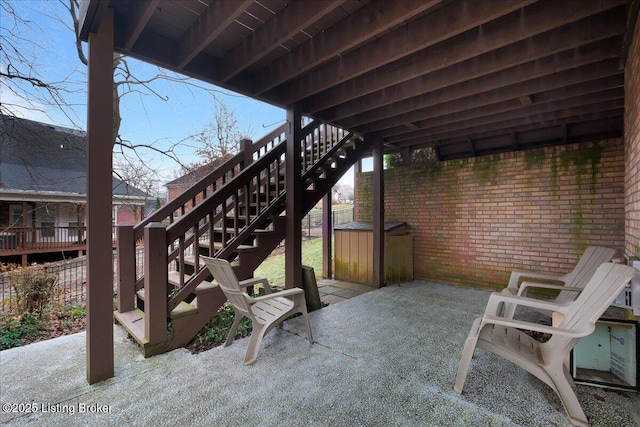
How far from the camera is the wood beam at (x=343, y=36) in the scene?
2.18m

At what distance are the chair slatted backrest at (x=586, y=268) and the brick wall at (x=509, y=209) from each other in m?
1.42

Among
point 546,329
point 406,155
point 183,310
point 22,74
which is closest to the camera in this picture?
point 546,329

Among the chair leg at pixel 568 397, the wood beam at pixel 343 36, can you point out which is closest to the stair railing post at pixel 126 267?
the wood beam at pixel 343 36

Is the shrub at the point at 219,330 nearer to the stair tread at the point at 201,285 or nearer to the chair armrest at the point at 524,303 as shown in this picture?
the stair tread at the point at 201,285

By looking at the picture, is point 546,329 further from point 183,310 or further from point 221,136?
point 221,136

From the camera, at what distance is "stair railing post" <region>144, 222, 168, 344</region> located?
258 cm

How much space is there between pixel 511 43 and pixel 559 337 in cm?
242

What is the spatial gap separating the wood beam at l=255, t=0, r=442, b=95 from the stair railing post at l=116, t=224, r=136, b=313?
7.65 ft

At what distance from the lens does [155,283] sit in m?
2.60

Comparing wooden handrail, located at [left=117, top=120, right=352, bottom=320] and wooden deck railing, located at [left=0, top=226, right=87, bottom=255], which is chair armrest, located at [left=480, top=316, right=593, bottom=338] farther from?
wooden deck railing, located at [left=0, top=226, right=87, bottom=255]

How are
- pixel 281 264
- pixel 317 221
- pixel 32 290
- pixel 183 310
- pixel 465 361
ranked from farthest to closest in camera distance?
pixel 317 221
pixel 281 264
pixel 32 290
pixel 183 310
pixel 465 361

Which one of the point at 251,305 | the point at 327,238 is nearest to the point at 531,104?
the point at 327,238

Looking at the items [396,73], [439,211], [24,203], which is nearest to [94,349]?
[396,73]

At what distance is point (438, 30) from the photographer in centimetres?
239
